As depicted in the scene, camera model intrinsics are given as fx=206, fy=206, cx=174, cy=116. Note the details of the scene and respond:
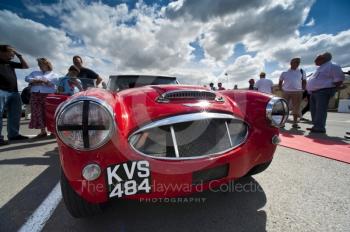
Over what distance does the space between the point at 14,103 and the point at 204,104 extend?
14.5ft

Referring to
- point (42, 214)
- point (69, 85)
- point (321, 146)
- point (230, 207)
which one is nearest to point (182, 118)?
point (230, 207)

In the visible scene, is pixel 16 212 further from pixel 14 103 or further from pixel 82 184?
pixel 14 103

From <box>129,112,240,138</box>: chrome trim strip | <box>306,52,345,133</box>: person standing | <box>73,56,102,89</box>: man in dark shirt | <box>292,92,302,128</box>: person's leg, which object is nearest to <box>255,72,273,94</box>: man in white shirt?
<box>292,92,302,128</box>: person's leg

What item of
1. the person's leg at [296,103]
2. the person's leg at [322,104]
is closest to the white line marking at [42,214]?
the person's leg at [322,104]

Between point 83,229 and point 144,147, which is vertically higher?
point 144,147

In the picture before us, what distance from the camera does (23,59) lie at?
4242 mm

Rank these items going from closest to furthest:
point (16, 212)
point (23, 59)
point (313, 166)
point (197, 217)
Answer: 1. point (197, 217)
2. point (16, 212)
3. point (313, 166)
4. point (23, 59)

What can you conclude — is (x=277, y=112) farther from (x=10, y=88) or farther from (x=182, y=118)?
(x=10, y=88)

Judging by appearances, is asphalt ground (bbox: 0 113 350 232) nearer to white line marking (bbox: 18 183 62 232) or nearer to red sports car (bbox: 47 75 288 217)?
white line marking (bbox: 18 183 62 232)

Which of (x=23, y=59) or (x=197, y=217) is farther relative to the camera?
(x=23, y=59)

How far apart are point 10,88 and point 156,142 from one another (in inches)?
166

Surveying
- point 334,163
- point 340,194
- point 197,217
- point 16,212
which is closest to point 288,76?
point 334,163

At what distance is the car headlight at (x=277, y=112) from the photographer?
5.85 ft

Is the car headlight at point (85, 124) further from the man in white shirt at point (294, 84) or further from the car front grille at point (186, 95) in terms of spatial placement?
the man in white shirt at point (294, 84)
